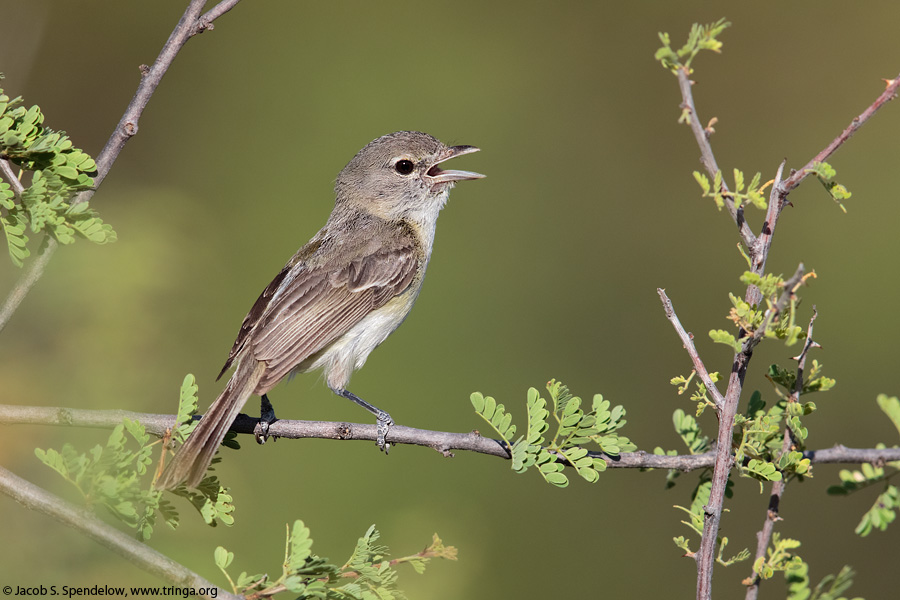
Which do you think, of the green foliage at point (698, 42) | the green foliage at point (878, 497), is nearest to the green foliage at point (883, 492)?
the green foliage at point (878, 497)

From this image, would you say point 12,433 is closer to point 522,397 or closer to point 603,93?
point 522,397

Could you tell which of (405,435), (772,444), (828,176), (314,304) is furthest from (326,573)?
(314,304)

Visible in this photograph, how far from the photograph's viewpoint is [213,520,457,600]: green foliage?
2.12m

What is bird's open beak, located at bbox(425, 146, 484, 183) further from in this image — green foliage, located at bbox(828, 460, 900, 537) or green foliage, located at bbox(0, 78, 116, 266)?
green foliage, located at bbox(828, 460, 900, 537)

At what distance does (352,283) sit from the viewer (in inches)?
169

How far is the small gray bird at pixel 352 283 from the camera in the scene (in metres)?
3.76

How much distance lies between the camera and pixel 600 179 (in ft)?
24.4

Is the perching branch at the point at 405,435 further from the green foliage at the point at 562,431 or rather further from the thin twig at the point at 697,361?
the thin twig at the point at 697,361

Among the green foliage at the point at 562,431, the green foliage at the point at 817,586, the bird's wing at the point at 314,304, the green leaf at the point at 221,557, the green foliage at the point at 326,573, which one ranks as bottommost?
the green foliage at the point at 817,586

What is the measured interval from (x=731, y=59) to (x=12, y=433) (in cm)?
704

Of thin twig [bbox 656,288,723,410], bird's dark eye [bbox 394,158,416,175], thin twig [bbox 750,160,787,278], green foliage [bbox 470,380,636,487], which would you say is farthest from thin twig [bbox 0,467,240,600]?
bird's dark eye [bbox 394,158,416,175]

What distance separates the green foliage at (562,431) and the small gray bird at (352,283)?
0.60 metres

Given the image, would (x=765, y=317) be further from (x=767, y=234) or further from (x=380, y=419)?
(x=380, y=419)

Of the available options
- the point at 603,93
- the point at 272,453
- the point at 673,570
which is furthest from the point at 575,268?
the point at 272,453
